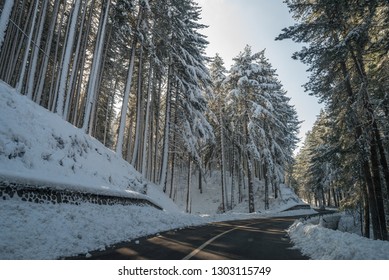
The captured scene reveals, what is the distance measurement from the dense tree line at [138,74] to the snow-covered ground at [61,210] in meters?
3.15

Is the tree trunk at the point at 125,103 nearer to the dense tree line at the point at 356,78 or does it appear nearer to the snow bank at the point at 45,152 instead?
the snow bank at the point at 45,152

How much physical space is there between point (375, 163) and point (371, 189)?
146 cm

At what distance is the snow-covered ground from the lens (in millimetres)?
5879

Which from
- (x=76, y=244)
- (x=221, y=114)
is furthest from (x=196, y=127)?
(x=76, y=244)

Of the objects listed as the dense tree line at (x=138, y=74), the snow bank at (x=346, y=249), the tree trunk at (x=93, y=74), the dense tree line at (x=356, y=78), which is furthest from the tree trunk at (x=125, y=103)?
the snow bank at (x=346, y=249)

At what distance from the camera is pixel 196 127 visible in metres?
25.9

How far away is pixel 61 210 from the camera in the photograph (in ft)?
25.5

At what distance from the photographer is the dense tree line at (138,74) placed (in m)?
16.4

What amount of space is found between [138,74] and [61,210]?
1489 cm

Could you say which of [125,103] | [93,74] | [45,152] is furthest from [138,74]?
[45,152]

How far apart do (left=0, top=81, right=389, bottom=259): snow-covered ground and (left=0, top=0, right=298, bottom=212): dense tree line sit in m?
3.15

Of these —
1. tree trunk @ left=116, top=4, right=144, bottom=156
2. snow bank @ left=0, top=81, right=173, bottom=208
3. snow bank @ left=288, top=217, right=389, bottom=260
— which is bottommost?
snow bank @ left=288, top=217, right=389, bottom=260

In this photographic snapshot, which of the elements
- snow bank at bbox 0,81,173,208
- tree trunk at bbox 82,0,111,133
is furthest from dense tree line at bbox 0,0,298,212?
snow bank at bbox 0,81,173,208

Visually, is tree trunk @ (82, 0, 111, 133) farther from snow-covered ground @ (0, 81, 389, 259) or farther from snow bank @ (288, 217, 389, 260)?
snow bank @ (288, 217, 389, 260)
